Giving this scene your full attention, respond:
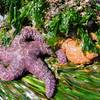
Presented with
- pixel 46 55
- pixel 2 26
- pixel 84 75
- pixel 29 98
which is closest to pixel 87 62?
pixel 84 75

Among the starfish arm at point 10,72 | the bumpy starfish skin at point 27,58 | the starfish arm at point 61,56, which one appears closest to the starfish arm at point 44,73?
the bumpy starfish skin at point 27,58

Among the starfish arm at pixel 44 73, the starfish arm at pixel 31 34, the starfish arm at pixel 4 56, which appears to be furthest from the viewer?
the starfish arm at pixel 31 34

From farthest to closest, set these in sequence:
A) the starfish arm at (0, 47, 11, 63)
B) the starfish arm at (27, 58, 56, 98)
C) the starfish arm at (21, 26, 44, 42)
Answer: the starfish arm at (21, 26, 44, 42)
the starfish arm at (0, 47, 11, 63)
the starfish arm at (27, 58, 56, 98)

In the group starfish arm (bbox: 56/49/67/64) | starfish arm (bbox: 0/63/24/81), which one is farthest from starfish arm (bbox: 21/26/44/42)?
starfish arm (bbox: 0/63/24/81)

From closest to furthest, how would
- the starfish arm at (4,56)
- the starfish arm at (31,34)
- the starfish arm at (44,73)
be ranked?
the starfish arm at (44,73)
the starfish arm at (4,56)
the starfish arm at (31,34)

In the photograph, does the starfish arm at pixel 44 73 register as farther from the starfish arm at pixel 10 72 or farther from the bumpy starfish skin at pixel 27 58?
Answer: the starfish arm at pixel 10 72

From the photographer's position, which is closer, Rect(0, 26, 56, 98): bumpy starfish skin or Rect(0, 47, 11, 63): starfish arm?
Rect(0, 26, 56, 98): bumpy starfish skin

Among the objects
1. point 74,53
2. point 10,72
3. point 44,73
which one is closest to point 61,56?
point 74,53

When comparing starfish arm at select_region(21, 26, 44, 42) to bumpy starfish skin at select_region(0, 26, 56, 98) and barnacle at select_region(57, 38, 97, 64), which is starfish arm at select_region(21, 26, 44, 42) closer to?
bumpy starfish skin at select_region(0, 26, 56, 98)
